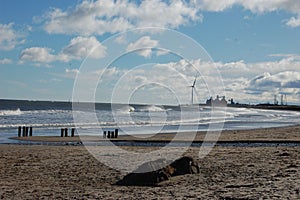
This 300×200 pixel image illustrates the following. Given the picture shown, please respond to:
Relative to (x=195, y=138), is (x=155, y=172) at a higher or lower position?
higher

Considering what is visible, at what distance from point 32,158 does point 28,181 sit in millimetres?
5689

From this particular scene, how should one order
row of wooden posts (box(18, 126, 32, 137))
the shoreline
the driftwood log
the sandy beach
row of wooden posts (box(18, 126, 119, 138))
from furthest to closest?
1. row of wooden posts (box(18, 126, 32, 137))
2. row of wooden posts (box(18, 126, 119, 138))
3. the shoreline
4. the driftwood log
5. the sandy beach

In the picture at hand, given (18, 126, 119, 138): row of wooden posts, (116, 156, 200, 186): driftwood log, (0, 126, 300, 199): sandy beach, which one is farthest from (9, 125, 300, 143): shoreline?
(116, 156, 200, 186): driftwood log

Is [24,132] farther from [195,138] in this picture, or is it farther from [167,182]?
[167,182]

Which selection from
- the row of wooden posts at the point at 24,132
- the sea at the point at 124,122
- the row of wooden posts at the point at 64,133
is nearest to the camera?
the row of wooden posts at the point at 64,133

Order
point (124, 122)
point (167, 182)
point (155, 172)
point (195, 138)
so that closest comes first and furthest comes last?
point (167, 182)
point (155, 172)
point (195, 138)
point (124, 122)

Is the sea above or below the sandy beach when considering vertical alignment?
above

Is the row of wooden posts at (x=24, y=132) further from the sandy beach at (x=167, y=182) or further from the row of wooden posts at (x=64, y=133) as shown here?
the sandy beach at (x=167, y=182)

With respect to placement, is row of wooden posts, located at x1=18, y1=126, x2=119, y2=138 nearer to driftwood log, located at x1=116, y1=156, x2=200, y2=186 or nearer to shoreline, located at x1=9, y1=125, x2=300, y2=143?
shoreline, located at x1=9, y1=125, x2=300, y2=143

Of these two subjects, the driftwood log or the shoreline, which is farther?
the shoreline

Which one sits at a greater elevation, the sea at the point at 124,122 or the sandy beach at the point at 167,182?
the sea at the point at 124,122

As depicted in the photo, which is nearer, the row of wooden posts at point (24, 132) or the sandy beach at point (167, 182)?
the sandy beach at point (167, 182)

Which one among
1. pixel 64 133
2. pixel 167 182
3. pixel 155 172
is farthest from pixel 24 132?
pixel 167 182

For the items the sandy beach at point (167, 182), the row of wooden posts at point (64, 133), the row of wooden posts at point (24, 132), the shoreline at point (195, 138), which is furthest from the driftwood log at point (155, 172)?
the row of wooden posts at point (24, 132)
